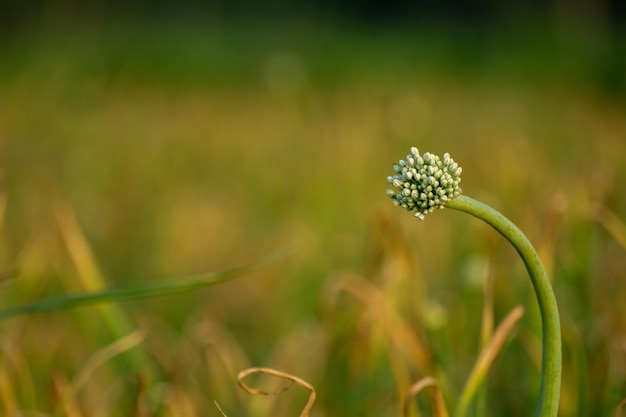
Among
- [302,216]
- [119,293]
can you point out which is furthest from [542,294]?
[302,216]

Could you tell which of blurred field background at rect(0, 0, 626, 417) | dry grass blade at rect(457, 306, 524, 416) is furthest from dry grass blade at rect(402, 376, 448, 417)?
blurred field background at rect(0, 0, 626, 417)

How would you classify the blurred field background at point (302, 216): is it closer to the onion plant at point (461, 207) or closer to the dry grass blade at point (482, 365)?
the dry grass blade at point (482, 365)

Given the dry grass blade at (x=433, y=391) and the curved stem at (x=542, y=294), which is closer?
the curved stem at (x=542, y=294)

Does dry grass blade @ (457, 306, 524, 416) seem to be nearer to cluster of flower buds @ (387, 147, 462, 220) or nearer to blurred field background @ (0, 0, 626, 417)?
blurred field background @ (0, 0, 626, 417)

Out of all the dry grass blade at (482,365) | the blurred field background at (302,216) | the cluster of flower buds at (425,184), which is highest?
the cluster of flower buds at (425,184)

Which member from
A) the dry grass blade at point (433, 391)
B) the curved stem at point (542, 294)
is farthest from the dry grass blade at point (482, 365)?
the curved stem at point (542, 294)

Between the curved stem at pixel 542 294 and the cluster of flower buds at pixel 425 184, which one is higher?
the cluster of flower buds at pixel 425 184

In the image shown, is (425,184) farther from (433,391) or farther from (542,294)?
(433,391)
